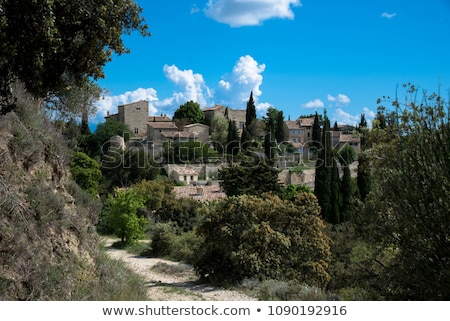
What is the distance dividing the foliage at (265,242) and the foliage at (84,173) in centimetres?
1277

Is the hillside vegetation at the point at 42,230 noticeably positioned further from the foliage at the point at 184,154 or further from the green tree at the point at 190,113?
the green tree at the point at 190,113

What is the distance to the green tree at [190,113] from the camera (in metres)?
66.2

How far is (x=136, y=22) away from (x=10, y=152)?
3.04m

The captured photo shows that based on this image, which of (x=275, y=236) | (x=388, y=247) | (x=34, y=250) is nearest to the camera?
(x=34, y=250)

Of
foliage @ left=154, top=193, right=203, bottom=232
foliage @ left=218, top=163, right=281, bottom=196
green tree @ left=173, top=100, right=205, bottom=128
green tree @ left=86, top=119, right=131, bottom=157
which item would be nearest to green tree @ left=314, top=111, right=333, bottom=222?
foliage @ left=218, top=163, right=281, bottom=196

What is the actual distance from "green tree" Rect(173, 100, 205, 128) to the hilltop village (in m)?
1.25

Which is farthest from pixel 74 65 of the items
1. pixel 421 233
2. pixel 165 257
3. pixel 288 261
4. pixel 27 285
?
pixel 165 257

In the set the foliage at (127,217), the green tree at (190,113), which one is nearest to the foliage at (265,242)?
the foliage at (127,217)

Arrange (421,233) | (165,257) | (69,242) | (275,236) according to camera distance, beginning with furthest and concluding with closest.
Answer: (165,257), (275,236), (69,242), (421,233)

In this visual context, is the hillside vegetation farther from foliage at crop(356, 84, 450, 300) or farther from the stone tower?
the stone tower

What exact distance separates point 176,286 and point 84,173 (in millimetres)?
14470

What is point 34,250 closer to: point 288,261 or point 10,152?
point 10,152

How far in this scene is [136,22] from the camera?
7.75 metres

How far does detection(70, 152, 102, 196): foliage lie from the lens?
81.4ft
